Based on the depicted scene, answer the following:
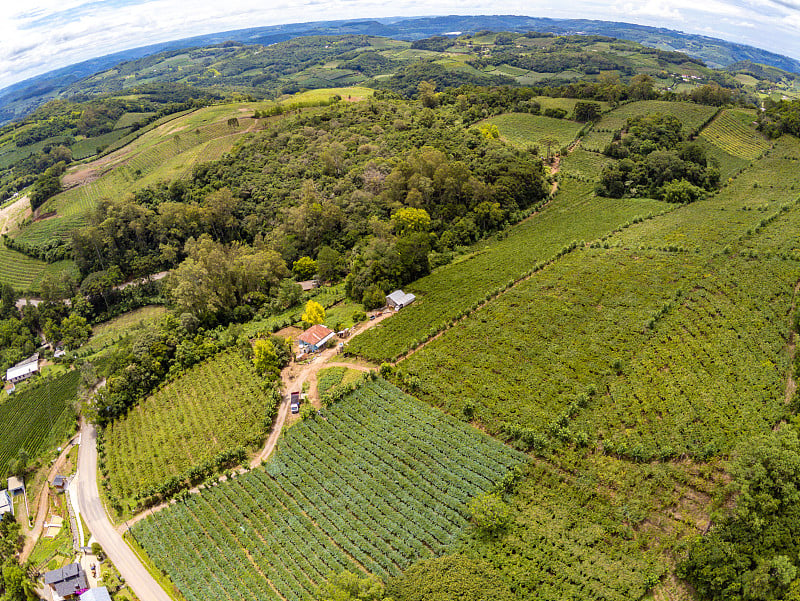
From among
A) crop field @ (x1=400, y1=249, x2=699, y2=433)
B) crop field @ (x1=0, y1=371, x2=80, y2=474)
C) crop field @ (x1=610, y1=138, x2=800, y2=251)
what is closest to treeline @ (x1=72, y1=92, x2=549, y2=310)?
crop field @ (x1=400, y1=249, x2=699, y2=433)

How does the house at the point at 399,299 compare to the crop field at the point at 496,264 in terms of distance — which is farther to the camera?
the house at the point at 399,299

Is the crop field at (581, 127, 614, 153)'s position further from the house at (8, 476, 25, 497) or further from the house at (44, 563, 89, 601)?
the house at (8, 476, 25, 497)

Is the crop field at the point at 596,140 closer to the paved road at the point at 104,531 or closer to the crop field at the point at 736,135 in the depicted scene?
the crop field at the point at 736,135

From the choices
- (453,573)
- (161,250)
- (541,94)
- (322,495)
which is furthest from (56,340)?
(541,94)

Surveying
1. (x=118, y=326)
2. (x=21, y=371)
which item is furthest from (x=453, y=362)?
(x=21, y=371)

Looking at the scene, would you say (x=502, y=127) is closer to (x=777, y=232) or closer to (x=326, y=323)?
(x=777, y=232)

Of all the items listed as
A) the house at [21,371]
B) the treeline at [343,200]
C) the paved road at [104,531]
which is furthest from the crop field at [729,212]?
the house at [21,371]
